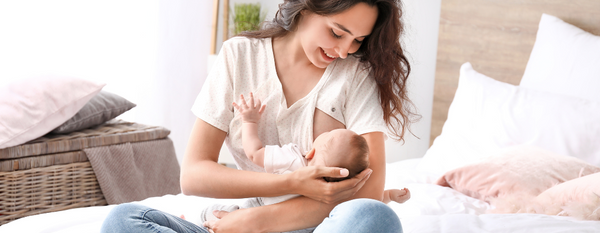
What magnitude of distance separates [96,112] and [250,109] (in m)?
1.10

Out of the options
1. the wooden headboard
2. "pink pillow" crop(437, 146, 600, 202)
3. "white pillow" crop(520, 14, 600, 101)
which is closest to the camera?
"pink pillow" crop(437, 146, 600, 202)

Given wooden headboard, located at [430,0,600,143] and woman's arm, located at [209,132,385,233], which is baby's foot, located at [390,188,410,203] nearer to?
woman's arm, located at [209,132,385,233]

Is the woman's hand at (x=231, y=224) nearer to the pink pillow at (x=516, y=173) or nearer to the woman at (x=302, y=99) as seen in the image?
the woman at (x=302, y=99)

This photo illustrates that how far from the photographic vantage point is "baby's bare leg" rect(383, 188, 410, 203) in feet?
4.26

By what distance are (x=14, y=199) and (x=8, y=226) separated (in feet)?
1.75

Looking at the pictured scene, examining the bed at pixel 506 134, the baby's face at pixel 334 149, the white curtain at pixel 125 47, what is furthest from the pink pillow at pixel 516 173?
the white curtain at pixel 125 47

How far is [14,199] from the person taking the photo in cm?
173

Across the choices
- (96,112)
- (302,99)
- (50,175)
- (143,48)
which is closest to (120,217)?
(302,99)

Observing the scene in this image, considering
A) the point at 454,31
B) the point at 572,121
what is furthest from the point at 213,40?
the point at 572,121

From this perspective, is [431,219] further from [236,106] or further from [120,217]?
[120,217]

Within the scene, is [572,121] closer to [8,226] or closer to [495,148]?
[495,148]

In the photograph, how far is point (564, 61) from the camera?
212cm

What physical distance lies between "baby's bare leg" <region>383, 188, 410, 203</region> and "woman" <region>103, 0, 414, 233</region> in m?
0.07

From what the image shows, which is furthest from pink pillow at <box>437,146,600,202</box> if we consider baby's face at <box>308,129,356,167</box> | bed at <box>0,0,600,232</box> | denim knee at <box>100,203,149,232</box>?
denim knee at <box>100,203,149,232</box>
